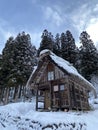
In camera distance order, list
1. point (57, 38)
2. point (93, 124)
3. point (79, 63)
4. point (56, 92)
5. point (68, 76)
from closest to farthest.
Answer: point (93, 124), point (68, 76), point (56, 92), point (79, 63), point (57, 38)

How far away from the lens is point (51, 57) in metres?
22.3

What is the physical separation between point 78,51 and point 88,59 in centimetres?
398

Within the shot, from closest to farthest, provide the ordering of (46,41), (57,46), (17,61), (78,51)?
(17,61) → (46,41) → (78,51) → (57,46)

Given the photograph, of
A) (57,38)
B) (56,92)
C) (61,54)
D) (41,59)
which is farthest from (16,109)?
(57,38)

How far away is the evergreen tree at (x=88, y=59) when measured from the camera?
39.0m

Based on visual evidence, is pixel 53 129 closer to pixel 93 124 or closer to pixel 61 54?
pixel 93 124

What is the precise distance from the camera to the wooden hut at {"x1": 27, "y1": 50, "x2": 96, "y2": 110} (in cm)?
2109

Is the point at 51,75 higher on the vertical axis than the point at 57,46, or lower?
lower

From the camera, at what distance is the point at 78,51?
4303 cm

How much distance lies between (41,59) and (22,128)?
1043cm

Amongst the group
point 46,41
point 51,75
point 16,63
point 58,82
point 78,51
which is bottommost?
point 58,82

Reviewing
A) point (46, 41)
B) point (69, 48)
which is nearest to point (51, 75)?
point (69, 48)

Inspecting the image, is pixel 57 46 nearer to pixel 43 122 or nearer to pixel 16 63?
pixel 16 63

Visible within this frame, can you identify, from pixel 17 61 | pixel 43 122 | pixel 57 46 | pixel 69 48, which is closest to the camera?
pixel 43 122
